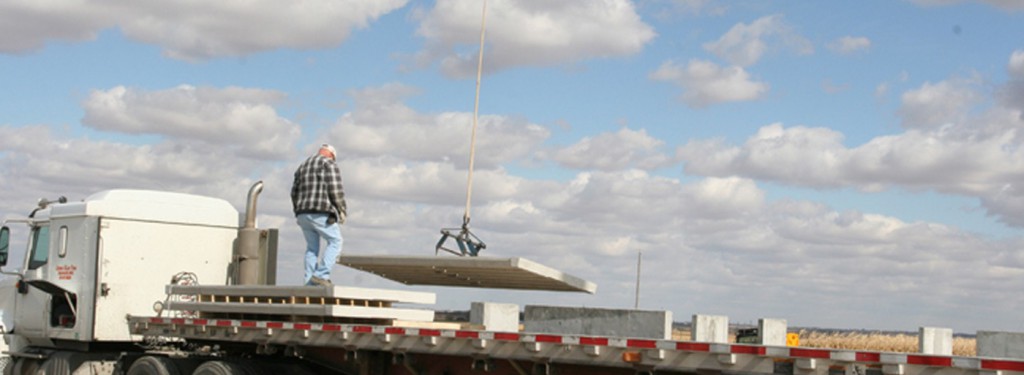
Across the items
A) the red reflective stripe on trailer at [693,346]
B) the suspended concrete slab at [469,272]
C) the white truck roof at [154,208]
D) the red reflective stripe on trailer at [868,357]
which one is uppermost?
the white truck roof at [154,208]

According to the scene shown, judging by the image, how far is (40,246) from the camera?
14227 mm

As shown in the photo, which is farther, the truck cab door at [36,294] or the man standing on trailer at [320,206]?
the truck cab door at [36,294]

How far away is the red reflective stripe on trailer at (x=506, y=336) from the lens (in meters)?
8.75

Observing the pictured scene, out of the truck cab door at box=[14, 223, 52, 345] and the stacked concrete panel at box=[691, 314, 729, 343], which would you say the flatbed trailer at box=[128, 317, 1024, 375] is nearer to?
the stacked concrete panel at box=[691, 314, 729, 343]

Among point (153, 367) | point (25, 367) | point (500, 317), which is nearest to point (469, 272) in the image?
point (500, 317)

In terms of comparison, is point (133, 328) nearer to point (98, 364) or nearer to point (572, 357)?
point (98, 364)

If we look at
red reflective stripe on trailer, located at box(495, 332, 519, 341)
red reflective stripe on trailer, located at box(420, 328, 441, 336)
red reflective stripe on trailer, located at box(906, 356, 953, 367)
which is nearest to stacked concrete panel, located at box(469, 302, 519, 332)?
red reflective stripe on trailer, located at box(420, 328, 441, 336)

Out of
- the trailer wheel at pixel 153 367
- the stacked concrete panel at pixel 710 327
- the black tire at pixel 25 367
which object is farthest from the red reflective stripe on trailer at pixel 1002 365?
the black tire at pixel 25 367

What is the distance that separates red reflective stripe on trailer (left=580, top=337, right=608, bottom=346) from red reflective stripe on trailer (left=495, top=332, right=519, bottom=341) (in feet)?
2.04

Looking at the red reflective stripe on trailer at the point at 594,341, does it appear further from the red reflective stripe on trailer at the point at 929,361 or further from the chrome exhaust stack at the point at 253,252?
the chrome exhaust stack at the point at 253,252

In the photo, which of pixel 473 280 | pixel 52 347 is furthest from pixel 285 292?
pixel 52 347

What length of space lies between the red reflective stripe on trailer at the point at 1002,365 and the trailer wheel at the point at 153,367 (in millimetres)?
7998

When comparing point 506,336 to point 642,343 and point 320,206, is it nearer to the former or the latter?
point 642,343

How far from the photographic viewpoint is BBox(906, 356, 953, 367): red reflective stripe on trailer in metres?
6.33
